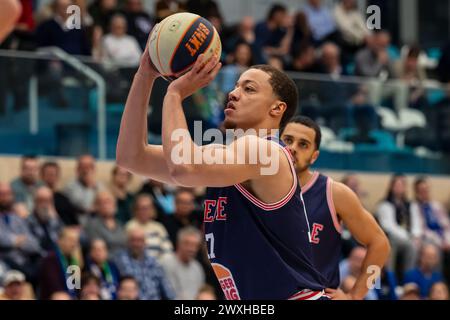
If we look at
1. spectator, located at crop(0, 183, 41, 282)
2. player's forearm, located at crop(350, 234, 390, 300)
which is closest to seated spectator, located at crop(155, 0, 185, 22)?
spectator, located at crop(0, 183, 41, 282)

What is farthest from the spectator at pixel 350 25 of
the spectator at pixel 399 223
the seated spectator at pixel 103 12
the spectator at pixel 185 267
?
the spectator at pixel 185 267

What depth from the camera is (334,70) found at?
17109 mm

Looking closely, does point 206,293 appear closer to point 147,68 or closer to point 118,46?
point 118,46

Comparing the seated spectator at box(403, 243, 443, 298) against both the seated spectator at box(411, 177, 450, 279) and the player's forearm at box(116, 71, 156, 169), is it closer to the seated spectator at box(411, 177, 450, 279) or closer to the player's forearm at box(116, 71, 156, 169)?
the seated spectator at box(411, 177, 450, 279)

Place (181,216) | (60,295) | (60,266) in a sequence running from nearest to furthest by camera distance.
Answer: (60,295) < (60,266) < (181,216)

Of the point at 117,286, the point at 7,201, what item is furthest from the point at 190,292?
the point at 7,201

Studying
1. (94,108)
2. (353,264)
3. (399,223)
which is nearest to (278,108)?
(353,264)

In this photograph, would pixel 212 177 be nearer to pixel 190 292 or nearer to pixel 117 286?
pixel 117 286

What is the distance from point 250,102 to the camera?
638 centimetres

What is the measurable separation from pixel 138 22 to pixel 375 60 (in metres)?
3.94

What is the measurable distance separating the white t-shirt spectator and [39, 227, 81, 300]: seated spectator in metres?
3.62

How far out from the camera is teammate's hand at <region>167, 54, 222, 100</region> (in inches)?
240

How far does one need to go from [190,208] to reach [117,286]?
2.02 metres

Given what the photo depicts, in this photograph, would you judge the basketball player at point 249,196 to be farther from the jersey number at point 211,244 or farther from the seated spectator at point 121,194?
the seated spectator at point 121,194
